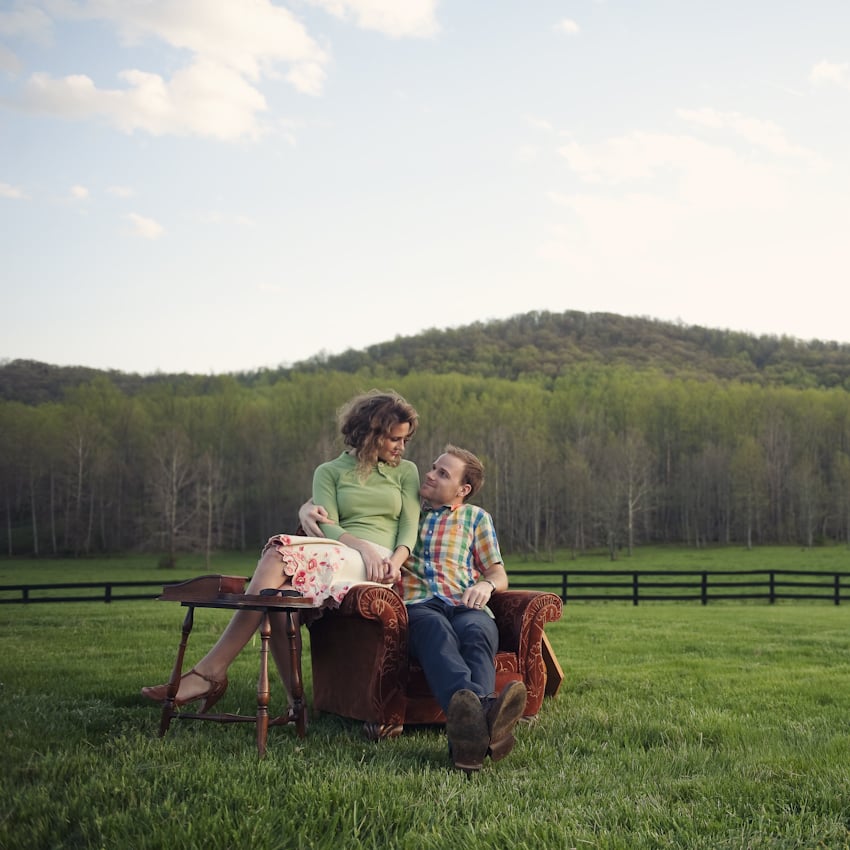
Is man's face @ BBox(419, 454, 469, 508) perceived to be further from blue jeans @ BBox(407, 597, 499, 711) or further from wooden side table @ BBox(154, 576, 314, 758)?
wooden side table @ BBox(154, 576, 314, 758)

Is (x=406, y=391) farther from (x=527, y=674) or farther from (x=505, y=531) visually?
(x=527, y=674)

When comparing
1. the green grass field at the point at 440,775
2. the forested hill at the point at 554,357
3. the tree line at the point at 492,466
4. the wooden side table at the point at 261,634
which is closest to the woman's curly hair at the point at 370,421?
the wooden side table at the point at 261,634

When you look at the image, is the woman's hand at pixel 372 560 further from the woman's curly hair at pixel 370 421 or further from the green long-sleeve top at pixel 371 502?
the woman's curly hair at pixel 370 421

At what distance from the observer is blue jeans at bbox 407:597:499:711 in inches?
156

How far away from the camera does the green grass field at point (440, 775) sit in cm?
280

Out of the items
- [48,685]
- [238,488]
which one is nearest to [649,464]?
[238,488]

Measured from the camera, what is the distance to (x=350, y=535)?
4906 mm

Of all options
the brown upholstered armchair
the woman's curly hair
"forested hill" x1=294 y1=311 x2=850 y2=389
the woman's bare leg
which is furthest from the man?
"forested hill" x1=294 y1=311 x2=850 y2=389

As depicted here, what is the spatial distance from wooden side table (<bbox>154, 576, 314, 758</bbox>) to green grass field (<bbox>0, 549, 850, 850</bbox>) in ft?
0.31

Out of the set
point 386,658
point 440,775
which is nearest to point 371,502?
point 386,658

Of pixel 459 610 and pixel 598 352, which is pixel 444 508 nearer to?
pixel 459 610

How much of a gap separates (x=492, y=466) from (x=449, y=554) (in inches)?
1907

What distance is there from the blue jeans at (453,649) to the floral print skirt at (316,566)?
0.39 meters

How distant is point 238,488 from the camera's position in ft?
185
